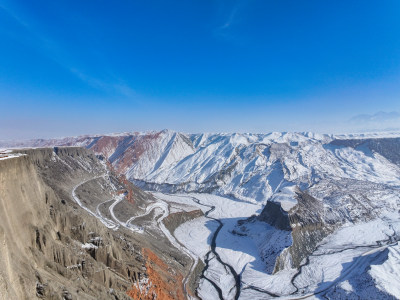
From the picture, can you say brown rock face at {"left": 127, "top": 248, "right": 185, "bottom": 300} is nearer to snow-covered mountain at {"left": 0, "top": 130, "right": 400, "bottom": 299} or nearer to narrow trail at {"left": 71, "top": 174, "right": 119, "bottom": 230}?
snow-covered mountain at {"left": 0, "top": 130, "right": 400, "bottom": 299}

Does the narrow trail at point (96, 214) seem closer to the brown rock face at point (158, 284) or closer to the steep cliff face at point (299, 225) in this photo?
the brown rock face at point (158, 284)

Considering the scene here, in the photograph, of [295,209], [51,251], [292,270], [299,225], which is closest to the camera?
[51,251]

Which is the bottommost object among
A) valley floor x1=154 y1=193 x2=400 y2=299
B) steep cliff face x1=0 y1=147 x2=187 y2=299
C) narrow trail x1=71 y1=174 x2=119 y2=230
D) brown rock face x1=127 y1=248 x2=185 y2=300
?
valley floor x1=154 y1=193 x2=400 y2=299

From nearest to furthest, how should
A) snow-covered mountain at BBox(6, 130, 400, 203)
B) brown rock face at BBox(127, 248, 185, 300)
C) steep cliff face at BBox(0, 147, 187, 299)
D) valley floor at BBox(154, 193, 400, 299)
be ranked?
steep cliff face at BBox(0, 147, 187, 299) < brown rock face at BBox(127, 248, 185, 300) < valley floor at BBox(154, 193, 400, 299) < snow-covered mountain at BBox(6, 130, 400, 203)

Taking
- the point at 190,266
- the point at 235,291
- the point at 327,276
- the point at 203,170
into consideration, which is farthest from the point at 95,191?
the point at 203,170

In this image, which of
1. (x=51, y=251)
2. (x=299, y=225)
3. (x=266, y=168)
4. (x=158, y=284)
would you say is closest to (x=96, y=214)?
(x=158, y=284)

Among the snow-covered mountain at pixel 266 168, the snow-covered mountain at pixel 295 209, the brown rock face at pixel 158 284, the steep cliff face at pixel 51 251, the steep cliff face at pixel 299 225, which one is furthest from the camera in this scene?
the snow-covered mountain at pixel 266 168

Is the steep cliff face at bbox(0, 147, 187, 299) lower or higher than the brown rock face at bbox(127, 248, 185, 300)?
higher

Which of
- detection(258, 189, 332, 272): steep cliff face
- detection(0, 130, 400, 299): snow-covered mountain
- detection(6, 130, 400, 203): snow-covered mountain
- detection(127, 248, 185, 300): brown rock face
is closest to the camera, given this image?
detection(127, 248, 185, 300): brown rock face

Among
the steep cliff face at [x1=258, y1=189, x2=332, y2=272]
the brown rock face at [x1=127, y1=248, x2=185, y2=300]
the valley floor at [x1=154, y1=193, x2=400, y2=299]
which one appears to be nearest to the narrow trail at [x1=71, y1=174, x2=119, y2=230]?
the brown rock face at [x1=127, y1=248, x2=185, y2=300]

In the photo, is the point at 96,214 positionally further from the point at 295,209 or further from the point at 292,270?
the point at 295,209

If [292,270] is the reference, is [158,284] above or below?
above

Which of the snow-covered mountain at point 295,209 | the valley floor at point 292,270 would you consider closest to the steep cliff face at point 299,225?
the snow-covered mountain at point 295,209
